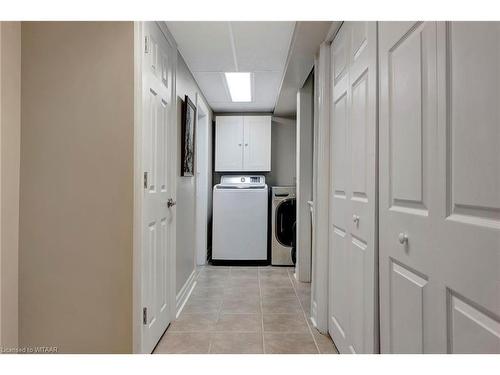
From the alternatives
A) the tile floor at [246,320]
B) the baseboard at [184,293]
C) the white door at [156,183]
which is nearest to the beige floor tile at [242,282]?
the tile floor at [246,320]

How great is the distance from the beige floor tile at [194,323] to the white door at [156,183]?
0.09 m

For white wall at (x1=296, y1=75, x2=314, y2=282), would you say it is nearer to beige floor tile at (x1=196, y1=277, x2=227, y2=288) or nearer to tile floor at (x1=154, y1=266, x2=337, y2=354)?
tile floor at (x1=154, y1=266, x2=337, y2=354)

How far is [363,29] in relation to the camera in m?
1.50

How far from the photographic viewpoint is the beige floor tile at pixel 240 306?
2.60 m

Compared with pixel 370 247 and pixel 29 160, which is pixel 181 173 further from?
pixel 370 247

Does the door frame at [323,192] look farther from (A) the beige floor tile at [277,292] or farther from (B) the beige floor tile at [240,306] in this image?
(A) the beige floor tile at [277,292]

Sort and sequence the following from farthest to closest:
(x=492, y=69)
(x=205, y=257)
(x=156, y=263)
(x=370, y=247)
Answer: (x=205, y=257) < (x=156, y=263) < (x=370, y=247) < (x=492, y=69)

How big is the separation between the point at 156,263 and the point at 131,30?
137 cm

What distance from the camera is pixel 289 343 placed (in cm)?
205

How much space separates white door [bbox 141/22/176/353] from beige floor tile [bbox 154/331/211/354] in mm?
58

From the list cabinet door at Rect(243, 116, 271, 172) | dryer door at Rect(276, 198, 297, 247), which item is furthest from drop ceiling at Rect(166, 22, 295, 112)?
dryer door at Rect(276, 198, 297, 247)

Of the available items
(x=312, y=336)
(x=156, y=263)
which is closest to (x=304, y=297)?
(x=312, y=336)

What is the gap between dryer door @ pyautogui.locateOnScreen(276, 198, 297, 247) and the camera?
4164mm

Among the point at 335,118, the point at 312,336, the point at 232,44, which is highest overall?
the point at 232,44
